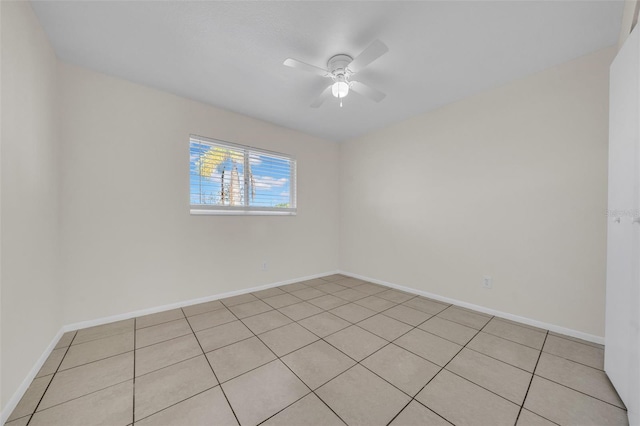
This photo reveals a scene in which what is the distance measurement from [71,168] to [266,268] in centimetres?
240

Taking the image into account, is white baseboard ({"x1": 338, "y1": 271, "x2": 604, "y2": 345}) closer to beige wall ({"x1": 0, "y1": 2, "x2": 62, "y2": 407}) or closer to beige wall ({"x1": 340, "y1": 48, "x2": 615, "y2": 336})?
beige wall ({"x1": 340, "y1": 48, "x2": 615, "y2": 336})

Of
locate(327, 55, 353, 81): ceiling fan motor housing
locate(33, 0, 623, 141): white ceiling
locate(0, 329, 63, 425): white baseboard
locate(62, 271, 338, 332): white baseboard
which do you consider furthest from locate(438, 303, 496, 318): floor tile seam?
locate(0, 329, 63, 425): white baseboard

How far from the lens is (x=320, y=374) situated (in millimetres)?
1590

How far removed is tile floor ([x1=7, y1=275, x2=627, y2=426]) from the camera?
126 cm

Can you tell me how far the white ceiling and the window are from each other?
76cm

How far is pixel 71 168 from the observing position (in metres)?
2.18

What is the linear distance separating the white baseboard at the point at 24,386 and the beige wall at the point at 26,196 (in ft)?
0.11

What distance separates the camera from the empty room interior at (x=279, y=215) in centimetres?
136

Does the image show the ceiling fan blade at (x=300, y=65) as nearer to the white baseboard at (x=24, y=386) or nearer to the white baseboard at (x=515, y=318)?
the white baseboard at (x=24, y=386)

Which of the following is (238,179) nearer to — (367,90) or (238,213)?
(238,213)

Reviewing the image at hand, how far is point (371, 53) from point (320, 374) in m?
2.34

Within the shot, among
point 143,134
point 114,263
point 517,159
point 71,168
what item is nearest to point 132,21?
point 143,134

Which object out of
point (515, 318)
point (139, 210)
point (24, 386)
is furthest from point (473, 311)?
point (139, 210)

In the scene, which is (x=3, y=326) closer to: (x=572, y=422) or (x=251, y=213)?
(x=251, y=213)
